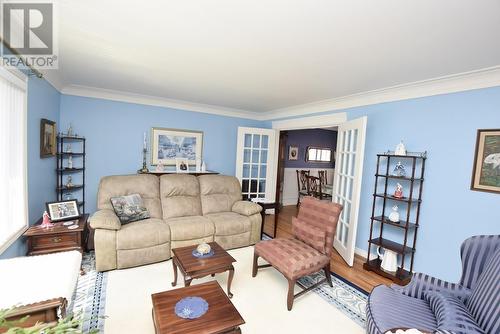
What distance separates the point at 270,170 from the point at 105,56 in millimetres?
3809

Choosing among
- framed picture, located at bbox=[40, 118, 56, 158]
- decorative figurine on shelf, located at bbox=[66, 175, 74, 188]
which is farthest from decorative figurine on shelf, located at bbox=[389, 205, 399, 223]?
decorative figurine on shelf, located at bbox=[66, 175, 74, 188]

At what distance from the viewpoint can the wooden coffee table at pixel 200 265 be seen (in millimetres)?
2145

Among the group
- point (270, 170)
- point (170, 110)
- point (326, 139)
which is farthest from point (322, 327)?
point (326, 139)

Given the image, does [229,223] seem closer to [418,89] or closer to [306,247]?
[306,247]

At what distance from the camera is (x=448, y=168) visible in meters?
2.64

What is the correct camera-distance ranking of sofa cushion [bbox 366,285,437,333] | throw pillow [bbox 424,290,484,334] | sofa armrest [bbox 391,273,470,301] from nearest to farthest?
throw pillow [bbox 424,290,484,334]
sofa cushion [bbox 366,285,437,333]
sofa armrest [bbox 391,273,470,301]

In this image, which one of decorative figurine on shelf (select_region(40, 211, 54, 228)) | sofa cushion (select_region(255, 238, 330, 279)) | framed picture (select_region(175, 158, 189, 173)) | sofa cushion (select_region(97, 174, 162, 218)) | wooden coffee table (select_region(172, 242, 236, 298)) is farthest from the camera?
framed picture (select_region(175, 158, 189, 173))

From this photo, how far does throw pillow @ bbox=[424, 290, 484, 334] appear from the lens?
129 centimetres

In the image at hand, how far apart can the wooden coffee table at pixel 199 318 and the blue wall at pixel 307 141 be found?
4930 millimetres

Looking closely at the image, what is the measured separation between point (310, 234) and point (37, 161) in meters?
3.21

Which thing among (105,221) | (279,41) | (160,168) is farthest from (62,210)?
(279,41)

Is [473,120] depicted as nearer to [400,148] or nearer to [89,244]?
[400,148]

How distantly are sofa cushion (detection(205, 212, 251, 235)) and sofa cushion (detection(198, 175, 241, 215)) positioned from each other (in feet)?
0.63

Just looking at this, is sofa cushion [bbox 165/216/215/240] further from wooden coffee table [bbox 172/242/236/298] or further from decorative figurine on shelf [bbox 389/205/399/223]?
decorative figurine on shelf [bbox 389/205/399/223]
